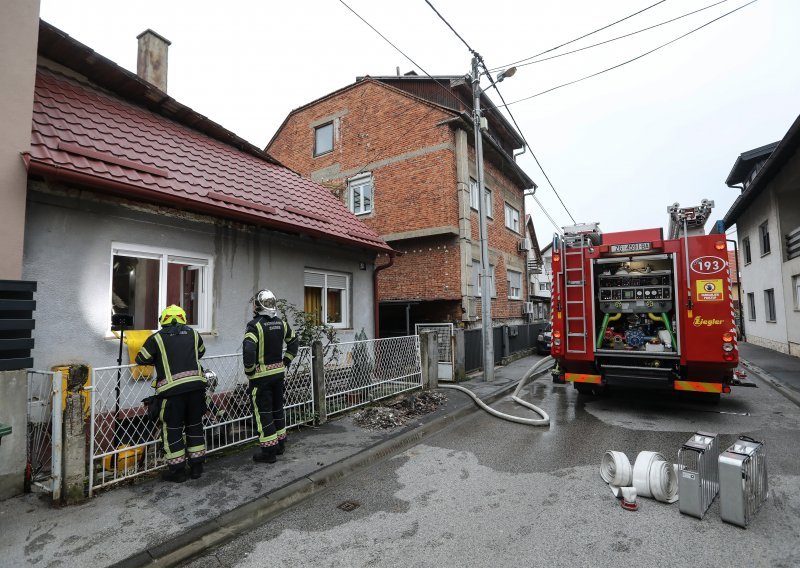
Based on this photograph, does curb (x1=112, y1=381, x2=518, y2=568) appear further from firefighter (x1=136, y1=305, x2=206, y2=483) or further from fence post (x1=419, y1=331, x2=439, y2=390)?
fence post (x1=419, y1=331, x2=439, y2=390)

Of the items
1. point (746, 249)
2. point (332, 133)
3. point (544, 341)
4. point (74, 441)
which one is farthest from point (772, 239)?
point (74, 441)

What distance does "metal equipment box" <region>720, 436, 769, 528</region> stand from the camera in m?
3.27

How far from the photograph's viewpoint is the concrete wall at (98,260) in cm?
455

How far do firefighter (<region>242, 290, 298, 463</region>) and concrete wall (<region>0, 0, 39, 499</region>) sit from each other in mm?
2041

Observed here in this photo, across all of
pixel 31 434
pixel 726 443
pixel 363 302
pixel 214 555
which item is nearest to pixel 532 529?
pixel 214 555

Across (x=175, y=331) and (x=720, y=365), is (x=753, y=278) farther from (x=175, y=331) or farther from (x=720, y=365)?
(x=175, y=331)

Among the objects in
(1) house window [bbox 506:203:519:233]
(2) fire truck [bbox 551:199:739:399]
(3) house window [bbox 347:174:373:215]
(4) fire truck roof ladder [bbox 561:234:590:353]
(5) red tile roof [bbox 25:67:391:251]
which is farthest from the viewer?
(1) house window [bbox 506:203:519:233]

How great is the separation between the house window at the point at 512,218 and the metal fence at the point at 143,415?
12646 millimetres

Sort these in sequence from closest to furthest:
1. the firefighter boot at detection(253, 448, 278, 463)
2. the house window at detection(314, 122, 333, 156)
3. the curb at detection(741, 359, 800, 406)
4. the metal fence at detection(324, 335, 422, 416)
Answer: the firefighter boot at detection(253, 448, 278, 463), the metal fence at detection(324, 335, 422, 416), the curb at detection(741, 359, 800, 406), the house window at detection(314, 122, 333, 156)

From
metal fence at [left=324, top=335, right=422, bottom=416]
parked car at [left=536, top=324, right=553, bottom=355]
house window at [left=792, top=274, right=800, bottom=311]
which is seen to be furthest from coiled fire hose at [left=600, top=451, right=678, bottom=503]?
house window at [left=792, top=274, right=800, bottom=311]

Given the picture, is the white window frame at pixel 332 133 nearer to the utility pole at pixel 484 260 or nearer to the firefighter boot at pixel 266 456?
the utility pole at pixel 484 260

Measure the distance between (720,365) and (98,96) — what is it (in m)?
10.9

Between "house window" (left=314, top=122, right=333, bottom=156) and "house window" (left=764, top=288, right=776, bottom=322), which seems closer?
"house window" (left=764, top=288, right=776, bottom=322)

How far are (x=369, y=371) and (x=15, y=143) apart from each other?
18.8 ft
